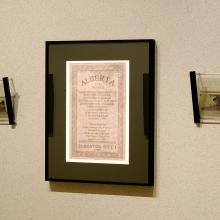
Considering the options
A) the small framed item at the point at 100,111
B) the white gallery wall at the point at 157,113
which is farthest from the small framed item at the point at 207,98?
the small framed item at the point at 100,111

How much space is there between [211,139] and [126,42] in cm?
47

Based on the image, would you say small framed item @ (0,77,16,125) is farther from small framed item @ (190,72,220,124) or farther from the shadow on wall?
small framed item @ (190,72,220,124)

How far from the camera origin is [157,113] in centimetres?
138

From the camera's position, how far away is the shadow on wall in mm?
1398

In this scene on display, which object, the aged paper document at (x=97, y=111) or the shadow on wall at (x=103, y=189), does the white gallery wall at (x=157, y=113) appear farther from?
the aged paper document at (x=97, y=111)

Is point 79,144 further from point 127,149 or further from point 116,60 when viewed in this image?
point 116,60

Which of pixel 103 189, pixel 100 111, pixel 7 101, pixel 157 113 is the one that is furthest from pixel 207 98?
pixel 7 101

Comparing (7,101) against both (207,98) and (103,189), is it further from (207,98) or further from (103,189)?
(207,98)

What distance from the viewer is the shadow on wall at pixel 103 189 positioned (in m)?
1.40

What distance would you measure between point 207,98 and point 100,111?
396 millimetres

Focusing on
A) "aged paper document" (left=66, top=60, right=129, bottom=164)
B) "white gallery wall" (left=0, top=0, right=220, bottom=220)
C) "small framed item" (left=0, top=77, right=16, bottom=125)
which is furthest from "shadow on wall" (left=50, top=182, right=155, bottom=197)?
"small framed item" (left=0, top=77, right=16, bottom=125)

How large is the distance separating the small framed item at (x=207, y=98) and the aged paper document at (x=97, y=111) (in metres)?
0.26

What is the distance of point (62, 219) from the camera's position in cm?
147

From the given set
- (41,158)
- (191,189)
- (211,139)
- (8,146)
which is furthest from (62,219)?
(211,139)
